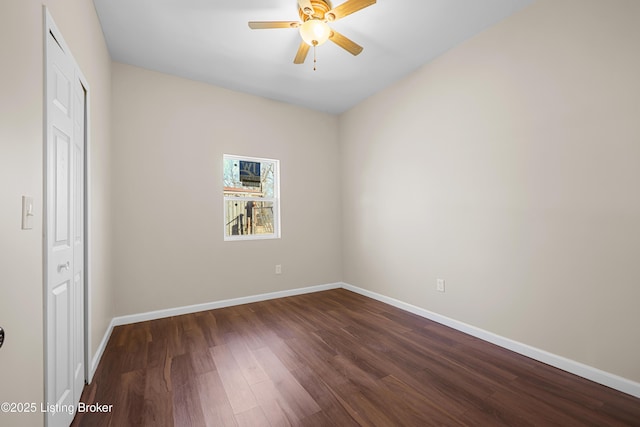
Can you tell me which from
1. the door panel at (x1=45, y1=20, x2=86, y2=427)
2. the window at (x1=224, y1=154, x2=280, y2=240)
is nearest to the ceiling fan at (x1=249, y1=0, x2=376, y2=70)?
the door panel at (x1=45, y1=20, x2=86, y2=427)

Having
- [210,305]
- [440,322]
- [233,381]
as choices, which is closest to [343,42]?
[233,381]

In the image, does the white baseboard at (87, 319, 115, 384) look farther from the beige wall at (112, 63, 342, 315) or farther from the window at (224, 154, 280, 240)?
the window at (224, 154, 280, 240)

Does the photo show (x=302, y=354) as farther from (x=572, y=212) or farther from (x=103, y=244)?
(x=572, y=212)

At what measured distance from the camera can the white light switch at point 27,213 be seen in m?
1.00

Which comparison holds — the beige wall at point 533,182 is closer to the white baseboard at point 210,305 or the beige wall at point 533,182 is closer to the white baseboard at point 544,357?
the white baseboard at point 544,357

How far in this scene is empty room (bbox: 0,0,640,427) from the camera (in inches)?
56.1

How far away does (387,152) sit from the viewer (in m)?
3.56

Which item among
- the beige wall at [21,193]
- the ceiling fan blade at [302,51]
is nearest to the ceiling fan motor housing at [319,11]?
the ceiling fan blade at [302,51]

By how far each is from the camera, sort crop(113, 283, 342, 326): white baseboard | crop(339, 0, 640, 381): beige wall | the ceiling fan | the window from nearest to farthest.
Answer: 1. crop(339, 0, 640, 381): beige wall
2. the ceiling fan
3. crop(113, 283, 342, 326): white baseboard
4. the window

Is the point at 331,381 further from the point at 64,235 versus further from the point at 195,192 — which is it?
the point at 195,192

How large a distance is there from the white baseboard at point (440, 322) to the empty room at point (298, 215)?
2 cm

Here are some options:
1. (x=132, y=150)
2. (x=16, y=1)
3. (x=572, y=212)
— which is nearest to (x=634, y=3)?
(x=572, y=212)

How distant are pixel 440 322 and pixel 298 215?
2.31m

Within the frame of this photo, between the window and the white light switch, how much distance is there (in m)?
2.50
